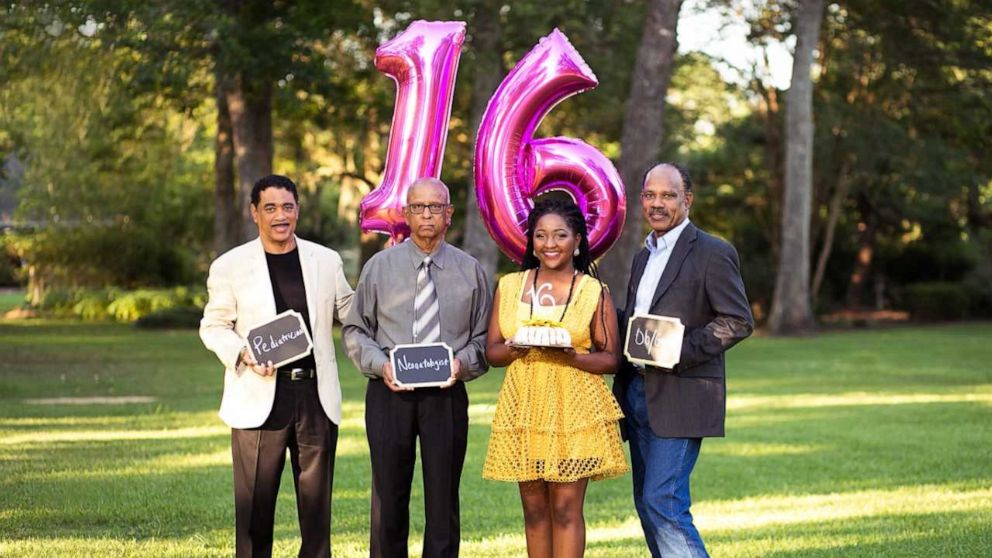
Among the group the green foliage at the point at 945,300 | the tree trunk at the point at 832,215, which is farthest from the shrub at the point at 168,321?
the green foliage at the point at 945,300

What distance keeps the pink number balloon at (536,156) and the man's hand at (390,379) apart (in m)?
1.39

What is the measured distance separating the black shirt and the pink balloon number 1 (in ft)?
2.37

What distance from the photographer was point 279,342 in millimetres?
6629

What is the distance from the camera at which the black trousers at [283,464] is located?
22.4 ft

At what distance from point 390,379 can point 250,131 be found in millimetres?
21693

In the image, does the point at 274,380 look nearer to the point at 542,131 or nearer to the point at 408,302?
the point at 408,302

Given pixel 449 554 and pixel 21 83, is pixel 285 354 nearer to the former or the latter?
pixel 449 554

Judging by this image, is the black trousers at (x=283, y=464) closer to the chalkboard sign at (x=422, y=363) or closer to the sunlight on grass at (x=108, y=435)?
the chalkboard sign at (x=422, y=363)

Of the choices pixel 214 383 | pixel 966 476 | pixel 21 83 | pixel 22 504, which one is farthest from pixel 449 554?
pixel 21 83

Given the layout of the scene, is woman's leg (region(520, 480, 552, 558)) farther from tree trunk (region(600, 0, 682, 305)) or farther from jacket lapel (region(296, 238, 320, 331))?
tree trunk (region(600, 0, 682, 305))

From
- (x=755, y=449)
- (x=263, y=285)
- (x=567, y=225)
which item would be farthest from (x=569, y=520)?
(x=755, y=449)

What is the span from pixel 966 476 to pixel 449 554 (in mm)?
7082

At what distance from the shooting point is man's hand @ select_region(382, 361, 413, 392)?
634cm

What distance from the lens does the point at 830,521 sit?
9.99 meters
